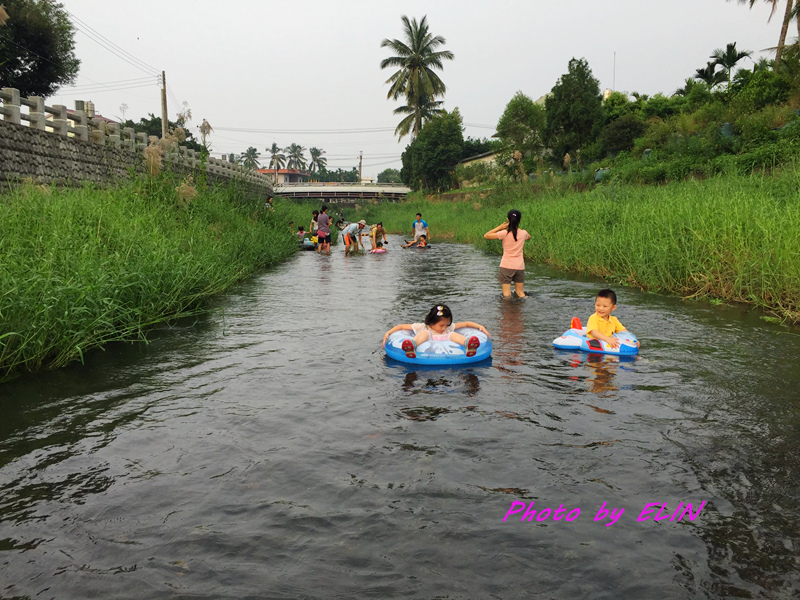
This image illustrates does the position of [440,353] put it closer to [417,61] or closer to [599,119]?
[599,119]

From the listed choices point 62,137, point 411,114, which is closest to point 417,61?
point 411,114

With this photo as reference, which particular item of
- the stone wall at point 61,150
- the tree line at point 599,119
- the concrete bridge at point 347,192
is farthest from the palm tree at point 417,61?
the stone wall at point 61,150

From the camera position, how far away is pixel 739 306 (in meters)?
10.9

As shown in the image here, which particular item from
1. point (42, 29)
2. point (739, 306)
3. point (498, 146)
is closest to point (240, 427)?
point (739, 306)

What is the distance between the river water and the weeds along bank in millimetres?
2447

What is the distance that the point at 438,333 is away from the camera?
7719 mm

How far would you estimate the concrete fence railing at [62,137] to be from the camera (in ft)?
49.3

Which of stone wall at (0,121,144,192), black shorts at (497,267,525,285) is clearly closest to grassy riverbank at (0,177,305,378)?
stone wall at (0,121,144,192)

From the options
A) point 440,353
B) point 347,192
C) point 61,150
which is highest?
point 347,192

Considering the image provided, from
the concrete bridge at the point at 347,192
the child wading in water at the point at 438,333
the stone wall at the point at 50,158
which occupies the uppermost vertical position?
the concrete bridge at the point at 347,192

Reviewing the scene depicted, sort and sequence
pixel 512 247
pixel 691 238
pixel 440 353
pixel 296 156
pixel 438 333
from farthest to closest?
pixel 296 156
pixel 691 238
pixel 512 247
pixel 438 333
pixel 440 353

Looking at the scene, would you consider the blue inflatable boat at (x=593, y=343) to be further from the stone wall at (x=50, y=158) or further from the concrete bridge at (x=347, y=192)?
the concrete bridge at (x=347, y=192)

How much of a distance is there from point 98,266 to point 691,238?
33.4 ft

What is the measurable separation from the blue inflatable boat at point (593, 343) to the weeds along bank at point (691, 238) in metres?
3.45
